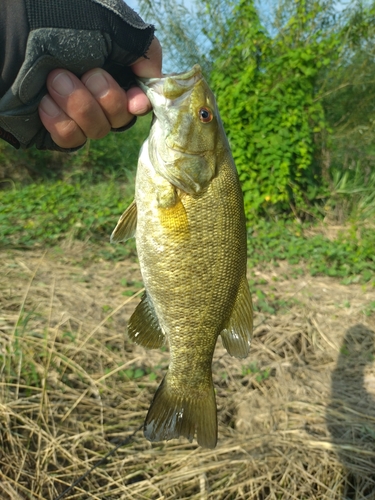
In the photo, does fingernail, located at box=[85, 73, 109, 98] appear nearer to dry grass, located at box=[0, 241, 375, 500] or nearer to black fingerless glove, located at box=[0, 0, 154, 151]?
black fingerless glove, located at box=[0, 0, 154, 151]

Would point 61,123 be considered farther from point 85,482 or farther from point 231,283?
point 85,482

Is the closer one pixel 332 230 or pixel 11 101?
pixel 11 101

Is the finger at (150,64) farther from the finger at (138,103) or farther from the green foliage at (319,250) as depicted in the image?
the green foliage at (319,250)

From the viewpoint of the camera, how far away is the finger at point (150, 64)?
1780mm

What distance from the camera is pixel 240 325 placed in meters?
1.78

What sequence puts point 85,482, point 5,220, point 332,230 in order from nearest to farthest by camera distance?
point 85,482 → point 5,220 → point 332,230

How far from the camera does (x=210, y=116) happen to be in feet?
5.58

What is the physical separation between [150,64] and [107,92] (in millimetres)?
262

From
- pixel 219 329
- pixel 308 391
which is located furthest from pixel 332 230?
pixel 219 329

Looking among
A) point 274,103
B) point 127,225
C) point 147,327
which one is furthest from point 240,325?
point 274,103

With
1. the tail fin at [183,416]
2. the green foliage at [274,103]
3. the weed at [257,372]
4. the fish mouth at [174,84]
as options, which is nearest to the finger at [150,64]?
the fish mouth at [174,84]

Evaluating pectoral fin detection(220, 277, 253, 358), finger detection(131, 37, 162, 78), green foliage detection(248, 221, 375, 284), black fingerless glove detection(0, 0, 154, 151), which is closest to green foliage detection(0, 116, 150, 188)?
green foliage detection(248, 221, 375, 284)

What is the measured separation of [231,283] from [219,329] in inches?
8.2

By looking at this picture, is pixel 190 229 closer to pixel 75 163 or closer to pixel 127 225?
pixel 127 225
